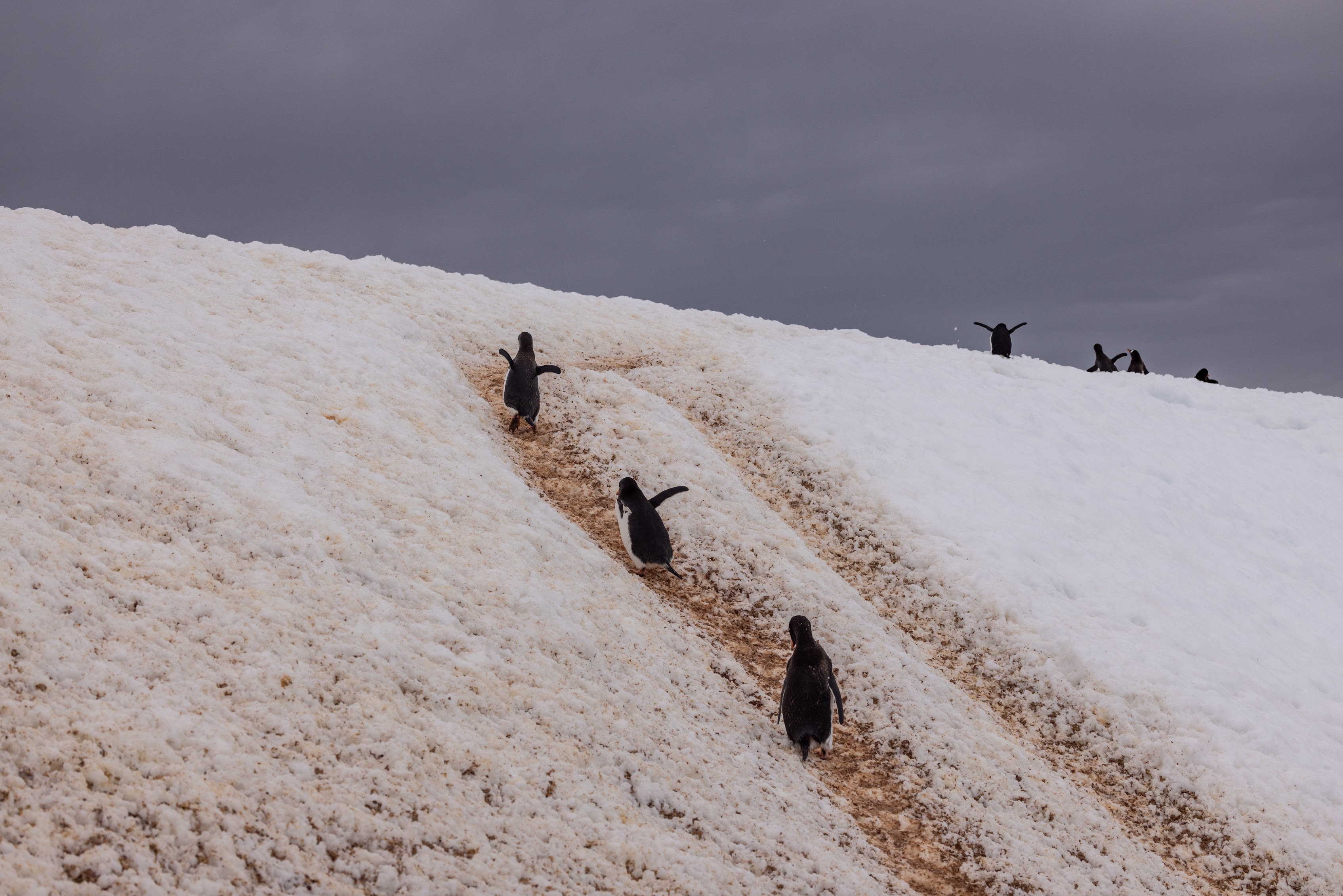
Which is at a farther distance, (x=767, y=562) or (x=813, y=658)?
(x=767, y=562)

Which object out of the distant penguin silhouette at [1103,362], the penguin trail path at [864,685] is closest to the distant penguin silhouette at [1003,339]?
the distant penguin silhouette at [1103,362]

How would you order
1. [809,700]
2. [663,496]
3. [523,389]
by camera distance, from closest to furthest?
[809,700] → [663,496] → [523,389]

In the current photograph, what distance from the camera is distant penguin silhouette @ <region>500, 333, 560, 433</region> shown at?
18.1 meters

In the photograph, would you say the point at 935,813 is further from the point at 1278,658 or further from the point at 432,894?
the point at 1278,658

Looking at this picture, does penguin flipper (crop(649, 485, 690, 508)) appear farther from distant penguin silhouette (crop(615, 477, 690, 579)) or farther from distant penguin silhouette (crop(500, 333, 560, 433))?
distant penguin silhouette (crop(500, 333, 560, 433))

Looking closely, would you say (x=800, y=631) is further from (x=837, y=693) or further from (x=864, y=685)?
(x=864, y=685)

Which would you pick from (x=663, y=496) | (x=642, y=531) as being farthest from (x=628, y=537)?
(x=663, y=496)

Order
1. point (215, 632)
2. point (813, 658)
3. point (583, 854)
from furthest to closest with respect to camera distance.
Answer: point (813, 658)
point (215, 632)
point (583, 854)

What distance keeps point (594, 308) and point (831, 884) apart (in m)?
23.2

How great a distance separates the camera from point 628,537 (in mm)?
14109

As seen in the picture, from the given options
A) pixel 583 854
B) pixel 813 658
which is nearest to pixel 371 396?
pixel 813 658

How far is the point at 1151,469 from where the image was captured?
23547mm

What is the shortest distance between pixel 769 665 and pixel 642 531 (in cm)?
286

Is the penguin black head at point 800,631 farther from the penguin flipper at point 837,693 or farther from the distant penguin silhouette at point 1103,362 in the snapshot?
the distant penguin silhouette at point 1103,362
